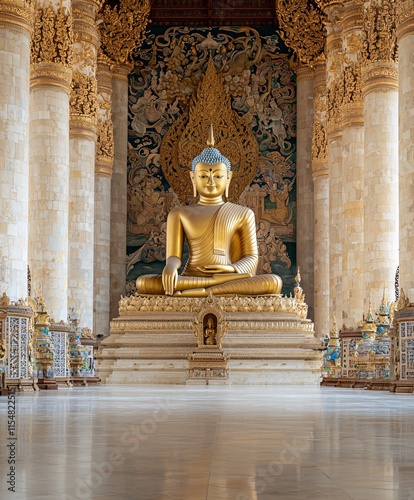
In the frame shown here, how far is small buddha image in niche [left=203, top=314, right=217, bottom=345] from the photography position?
22250 mm

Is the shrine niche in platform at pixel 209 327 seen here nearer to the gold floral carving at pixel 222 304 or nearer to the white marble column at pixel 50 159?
the gold floral carving at pixel 222 304

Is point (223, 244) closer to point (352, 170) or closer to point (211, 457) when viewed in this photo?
point (352, 170)

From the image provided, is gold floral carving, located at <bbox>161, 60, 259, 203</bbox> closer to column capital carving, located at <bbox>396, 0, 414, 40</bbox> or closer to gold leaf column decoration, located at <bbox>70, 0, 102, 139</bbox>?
gold leaf column decoration, located at <bbox>70, 0, 102, 139</bbox>

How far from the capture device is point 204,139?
3559 cm

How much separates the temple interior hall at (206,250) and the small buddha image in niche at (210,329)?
0.10ft

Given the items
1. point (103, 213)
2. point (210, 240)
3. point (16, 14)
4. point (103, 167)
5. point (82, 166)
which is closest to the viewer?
point (16, 14)

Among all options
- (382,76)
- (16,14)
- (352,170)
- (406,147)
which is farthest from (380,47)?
(16,14)

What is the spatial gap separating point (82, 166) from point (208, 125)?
9.23 metres

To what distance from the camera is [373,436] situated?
19.1 ft

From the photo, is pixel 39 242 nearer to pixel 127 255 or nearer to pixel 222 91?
pixel 127 255

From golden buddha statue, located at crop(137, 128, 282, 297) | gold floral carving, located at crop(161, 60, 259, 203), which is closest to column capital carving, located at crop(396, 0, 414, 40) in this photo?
golden buddha statue, located at crop(137, 128, 282, 297)

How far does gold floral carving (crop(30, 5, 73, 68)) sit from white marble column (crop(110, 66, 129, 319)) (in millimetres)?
11552

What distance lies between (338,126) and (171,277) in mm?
6425


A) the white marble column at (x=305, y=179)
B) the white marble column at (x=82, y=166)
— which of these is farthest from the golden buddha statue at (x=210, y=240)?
the white marble column at (x=305, y=179)
